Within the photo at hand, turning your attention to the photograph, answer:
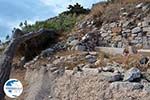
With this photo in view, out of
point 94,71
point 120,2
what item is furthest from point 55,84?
point 120,2

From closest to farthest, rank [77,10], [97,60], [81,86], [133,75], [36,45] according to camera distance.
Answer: [133,75] → [81,86] → [97,60] → [36,45] → [77,10]

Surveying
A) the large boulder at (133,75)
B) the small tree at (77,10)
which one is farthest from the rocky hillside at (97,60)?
the small tree at (77,10)

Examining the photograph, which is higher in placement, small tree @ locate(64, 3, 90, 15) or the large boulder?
small tree @ locate(64, 3, 90, 15)

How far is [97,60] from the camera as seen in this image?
28.0 feet

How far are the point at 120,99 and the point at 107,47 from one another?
3556 millimetres

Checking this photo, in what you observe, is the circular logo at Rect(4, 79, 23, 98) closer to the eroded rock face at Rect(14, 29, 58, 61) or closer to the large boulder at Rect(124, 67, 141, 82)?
the large boulder at Rect(124, 67, 141, 82)

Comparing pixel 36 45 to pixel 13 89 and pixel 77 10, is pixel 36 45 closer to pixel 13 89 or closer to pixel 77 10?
pixel 77 10

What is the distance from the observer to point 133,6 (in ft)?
35.8

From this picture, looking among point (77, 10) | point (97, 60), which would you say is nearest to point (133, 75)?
point (97, 60)

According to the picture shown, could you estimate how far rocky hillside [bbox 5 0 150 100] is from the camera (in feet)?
22.5

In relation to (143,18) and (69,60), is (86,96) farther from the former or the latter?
(143,18)

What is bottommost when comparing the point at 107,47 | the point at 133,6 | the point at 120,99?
the point at 120,99

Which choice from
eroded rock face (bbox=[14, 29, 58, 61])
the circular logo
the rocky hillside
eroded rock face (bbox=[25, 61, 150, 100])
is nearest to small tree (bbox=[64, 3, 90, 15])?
the rocky hillside

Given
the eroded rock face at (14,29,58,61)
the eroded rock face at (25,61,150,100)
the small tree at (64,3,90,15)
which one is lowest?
the eroded rock face at (25,61,150,100)
